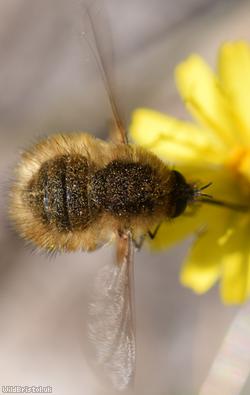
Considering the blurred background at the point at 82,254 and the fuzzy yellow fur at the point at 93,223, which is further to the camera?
the blurred background at the point at 82,254

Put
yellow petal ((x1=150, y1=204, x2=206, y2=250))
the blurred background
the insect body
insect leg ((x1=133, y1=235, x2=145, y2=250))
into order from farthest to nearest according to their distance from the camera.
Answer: the blurred background
yellow petal ((x1=150, y1=204, x2=206, y2=250))
insect leg ((x1=133, y1=235, x2=145, y2=250))
the insect body

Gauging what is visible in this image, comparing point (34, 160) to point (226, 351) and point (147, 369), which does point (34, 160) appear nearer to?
point (226, 351)

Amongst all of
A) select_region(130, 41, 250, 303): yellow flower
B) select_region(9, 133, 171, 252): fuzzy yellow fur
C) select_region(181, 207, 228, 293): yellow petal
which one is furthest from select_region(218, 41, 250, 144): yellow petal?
select_region(9, 133, 171, 252): fuzzy yellow fur

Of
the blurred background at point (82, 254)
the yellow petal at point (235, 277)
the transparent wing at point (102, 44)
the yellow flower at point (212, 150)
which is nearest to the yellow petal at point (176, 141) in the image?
the yellow flower at point (212, 150)

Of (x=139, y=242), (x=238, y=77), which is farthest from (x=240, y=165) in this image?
(x=139, y=242)

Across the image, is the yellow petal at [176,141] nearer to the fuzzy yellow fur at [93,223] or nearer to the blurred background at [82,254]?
the fuzzy yellow fur at [93,223]

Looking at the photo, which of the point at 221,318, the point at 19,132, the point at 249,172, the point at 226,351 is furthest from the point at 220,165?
the point at 19,132

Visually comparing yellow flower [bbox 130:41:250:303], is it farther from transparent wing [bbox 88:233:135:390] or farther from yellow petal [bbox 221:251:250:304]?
transparent wing [bbox 88:233:135:390]
